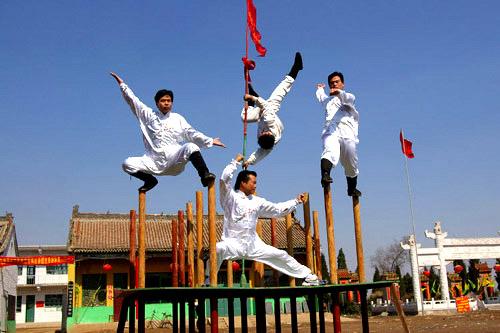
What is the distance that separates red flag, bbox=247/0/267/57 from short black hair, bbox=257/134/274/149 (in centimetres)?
147

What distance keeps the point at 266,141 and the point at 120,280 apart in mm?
26645

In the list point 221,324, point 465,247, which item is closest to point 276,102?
point 221,324

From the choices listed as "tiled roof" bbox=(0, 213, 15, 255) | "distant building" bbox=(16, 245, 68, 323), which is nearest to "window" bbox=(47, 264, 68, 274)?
"distant building" bbox=(16, 245, 68, 323)

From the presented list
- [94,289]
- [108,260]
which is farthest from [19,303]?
[108,260]

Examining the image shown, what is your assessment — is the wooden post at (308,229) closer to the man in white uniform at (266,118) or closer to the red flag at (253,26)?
the man in white uniform at (266,118)

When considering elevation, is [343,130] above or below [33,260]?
above

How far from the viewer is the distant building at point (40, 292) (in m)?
38.1

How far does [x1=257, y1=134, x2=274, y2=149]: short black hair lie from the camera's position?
7.79 m

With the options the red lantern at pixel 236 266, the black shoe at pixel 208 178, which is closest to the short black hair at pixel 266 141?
the black shoe at pixel 208 178

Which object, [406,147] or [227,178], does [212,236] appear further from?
[406,147]

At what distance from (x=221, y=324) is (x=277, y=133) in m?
17.6

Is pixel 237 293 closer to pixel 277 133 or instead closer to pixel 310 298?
pixel 310 298

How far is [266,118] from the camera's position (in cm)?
795

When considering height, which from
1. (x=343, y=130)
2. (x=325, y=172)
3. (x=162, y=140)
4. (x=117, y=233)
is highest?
(x=117, y=233)
